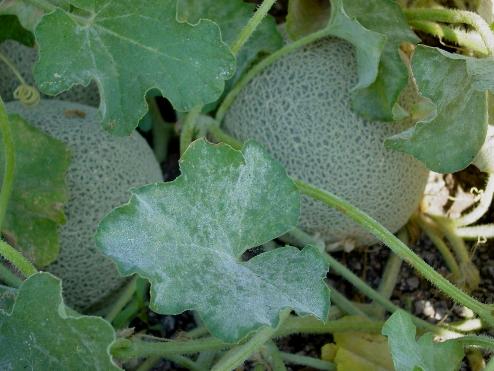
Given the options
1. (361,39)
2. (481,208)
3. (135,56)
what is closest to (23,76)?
(135,56)

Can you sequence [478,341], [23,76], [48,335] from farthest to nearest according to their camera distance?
[23,76], [478,341], [48,335]

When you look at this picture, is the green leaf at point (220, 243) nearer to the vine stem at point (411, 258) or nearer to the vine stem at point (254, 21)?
the vine stem at point (411, 258)

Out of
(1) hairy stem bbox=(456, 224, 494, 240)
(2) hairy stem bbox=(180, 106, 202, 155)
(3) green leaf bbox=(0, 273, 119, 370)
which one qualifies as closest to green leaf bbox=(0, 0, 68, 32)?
(2) hairy stem bbox=(180, 106, 202, 155)

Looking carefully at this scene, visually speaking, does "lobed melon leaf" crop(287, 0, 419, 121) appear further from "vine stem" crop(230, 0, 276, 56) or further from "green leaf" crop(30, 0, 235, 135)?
"green leaf" crop(30, 0, 235, 135)

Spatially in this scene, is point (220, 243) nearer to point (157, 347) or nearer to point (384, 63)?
point (157, 347)

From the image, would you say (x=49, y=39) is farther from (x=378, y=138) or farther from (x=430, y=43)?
(x=430, y=43)

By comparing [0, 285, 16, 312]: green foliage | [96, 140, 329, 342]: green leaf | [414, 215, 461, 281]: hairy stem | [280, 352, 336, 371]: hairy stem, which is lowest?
[280, 352, 336, 371]: hairy stem
